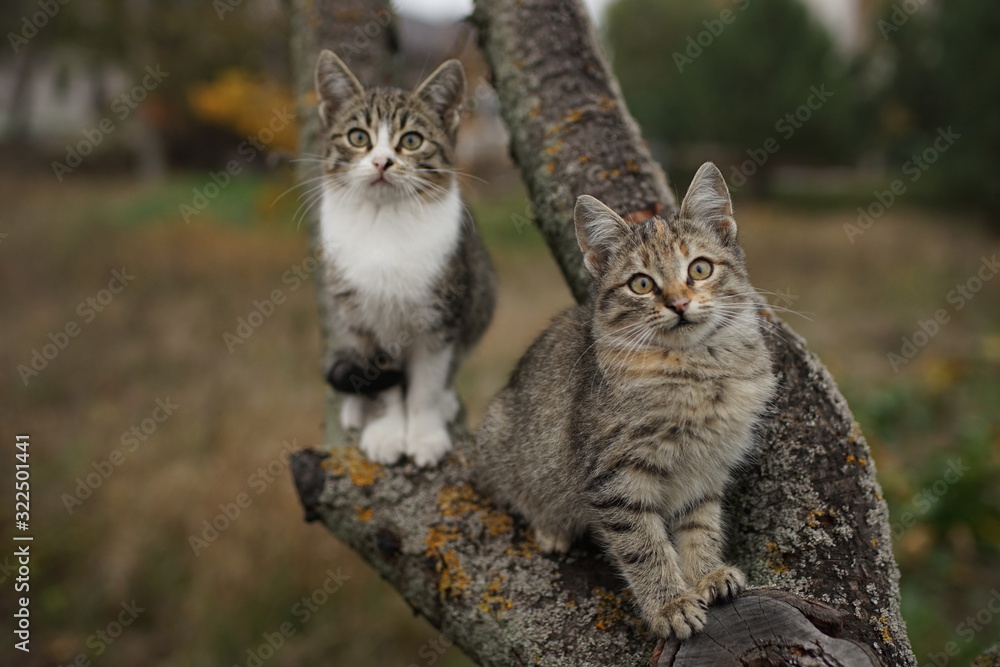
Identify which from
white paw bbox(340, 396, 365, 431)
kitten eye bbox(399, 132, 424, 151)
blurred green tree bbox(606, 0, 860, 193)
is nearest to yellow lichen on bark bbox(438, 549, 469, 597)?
white paw bbox(340, 396, 365, 431)

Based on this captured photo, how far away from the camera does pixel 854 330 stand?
10.2 m

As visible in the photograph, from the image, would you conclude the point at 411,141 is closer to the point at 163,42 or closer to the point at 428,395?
the point at 428,395

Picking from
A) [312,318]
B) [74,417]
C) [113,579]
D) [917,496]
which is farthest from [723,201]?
[312,318]

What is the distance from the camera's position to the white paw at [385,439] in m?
3.12

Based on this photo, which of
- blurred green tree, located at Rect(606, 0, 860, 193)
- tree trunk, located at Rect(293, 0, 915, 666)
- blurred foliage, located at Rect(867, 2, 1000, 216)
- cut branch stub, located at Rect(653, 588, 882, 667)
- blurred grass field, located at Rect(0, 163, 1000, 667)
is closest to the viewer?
cut branch stub, located at Rect(653, 588, 882, 667)

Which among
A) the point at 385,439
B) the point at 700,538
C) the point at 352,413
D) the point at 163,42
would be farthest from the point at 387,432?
the point at 163,42

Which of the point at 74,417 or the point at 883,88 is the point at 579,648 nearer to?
the point at 74,417

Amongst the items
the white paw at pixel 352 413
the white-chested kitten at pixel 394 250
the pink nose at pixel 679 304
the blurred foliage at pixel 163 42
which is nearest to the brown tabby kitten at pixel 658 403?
the pink nose at pixel 679 304

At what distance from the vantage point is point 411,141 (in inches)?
138

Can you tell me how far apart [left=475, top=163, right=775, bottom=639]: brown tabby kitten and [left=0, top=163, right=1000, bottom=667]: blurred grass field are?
149cm

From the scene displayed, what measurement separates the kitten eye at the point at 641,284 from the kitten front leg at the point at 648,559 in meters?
0.71

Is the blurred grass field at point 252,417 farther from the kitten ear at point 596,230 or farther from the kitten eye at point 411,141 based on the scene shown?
the kitten eye at point 411,141

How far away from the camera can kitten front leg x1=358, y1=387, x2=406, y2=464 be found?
3138 mm

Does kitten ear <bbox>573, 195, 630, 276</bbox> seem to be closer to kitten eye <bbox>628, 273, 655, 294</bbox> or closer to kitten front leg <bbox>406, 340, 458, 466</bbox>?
kitten eye <bbox>628, 273, 655, 294</bbox>
